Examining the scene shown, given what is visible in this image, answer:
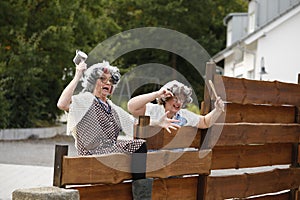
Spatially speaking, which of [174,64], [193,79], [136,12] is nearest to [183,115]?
[193,79]

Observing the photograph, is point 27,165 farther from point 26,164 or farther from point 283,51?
point 283,51

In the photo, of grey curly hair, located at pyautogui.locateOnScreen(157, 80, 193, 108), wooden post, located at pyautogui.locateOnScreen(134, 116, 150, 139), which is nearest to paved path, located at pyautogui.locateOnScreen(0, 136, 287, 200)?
grey curly hair, located at pyautogui.locateOnScreen(157, 80, 193, 108)

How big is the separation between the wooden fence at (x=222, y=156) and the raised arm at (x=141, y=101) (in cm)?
20

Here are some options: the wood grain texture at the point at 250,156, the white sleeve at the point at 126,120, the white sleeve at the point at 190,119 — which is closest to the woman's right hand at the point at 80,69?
the white sleeve at the point at 126,120

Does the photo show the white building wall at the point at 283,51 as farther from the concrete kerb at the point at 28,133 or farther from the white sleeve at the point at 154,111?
the white sleeve at the point at 154,111

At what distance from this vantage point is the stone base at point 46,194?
356 centimetres

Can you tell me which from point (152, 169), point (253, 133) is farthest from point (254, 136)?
point (152, 169)

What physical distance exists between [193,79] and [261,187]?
2818cm

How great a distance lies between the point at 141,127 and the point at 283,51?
14415mm

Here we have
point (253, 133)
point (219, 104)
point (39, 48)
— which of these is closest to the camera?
point (219, 104)

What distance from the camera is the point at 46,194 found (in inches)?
140

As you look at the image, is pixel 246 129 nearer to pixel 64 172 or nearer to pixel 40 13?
pixel 64 172

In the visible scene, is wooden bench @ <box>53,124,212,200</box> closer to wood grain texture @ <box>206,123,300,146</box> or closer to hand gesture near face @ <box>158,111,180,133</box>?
hand gesture near face @ <box>158,111,180,133</box>

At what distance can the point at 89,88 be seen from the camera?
4492 millimetres
